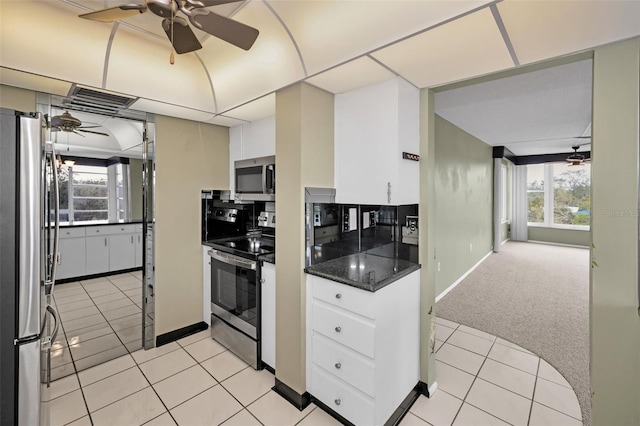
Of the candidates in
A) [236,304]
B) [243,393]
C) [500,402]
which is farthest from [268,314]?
[500,402]

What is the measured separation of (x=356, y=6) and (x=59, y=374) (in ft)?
11.8

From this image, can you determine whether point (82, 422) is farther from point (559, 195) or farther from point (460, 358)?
point (559, 195)

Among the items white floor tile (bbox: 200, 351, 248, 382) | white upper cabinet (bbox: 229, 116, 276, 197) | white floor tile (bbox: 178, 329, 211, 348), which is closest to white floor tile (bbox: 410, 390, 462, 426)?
white floor tile (bbox: 200, 351, 248, 382)

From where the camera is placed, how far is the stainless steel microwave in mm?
2695

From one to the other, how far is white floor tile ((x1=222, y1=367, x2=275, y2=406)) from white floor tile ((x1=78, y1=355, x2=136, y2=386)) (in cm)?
102

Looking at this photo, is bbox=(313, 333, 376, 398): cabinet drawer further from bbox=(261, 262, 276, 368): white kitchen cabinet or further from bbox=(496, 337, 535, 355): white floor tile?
bbox=(496, 337, 535, 355): white floor tile

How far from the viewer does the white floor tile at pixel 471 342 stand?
286 cm

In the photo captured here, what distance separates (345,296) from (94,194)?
11.6 ft

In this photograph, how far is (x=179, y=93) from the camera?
2404 mm

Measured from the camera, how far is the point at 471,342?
2.99 metres

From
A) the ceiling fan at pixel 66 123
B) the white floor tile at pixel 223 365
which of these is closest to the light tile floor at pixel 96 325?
the white floor tile at pixel 223 365

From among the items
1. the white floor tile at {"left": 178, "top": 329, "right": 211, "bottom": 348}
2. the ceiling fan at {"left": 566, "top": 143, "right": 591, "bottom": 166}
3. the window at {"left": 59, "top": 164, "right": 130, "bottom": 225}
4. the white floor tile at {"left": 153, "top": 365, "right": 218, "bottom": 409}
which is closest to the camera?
the white floor tile at {"left": 153, "top": 365, "right": 218, "bottom": 409}

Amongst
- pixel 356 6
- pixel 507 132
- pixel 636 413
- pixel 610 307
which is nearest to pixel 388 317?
pixel 610 307

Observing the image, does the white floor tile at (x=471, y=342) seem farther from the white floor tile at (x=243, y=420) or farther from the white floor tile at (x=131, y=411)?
the white floor tile at (x=131, y=411)
